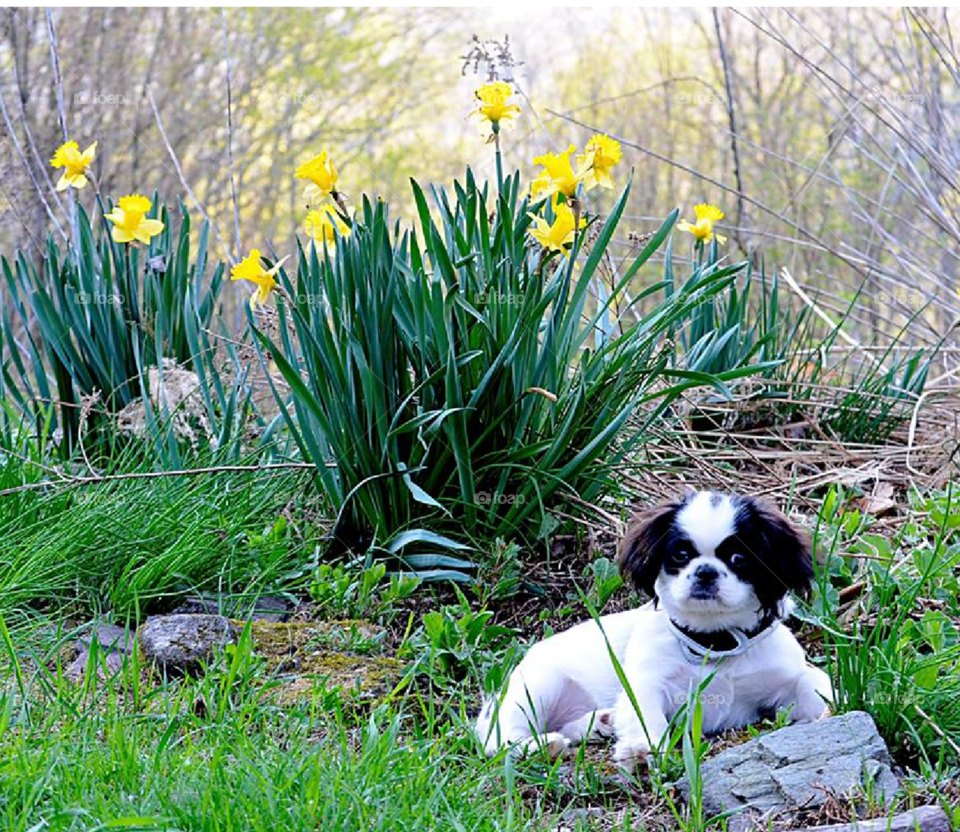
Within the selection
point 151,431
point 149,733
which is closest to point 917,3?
point 151,431

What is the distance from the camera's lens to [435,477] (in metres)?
3.38

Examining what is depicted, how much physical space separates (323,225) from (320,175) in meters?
0.18

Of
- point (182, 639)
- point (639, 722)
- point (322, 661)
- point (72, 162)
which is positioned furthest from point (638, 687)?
point (72, 162)

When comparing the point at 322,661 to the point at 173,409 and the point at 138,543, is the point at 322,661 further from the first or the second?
the point at 173,409

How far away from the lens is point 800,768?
227 cm

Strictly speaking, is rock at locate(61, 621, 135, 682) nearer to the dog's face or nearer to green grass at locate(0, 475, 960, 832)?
green grass at locate(0, 475, 960, 832)

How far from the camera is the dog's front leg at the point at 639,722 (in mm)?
2420

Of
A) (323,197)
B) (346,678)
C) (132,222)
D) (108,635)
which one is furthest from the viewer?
(132,222)

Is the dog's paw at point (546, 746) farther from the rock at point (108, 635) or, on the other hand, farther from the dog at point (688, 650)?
the rock at point (108, 635)

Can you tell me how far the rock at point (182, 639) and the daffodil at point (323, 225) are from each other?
3.44ft

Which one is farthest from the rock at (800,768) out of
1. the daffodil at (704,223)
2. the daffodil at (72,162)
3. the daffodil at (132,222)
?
the daffodil at (72,162)

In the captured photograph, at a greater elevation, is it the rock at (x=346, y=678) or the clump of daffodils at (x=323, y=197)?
the clump of daffodils at (x=323, y=197)

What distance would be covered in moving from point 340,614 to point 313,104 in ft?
22.1

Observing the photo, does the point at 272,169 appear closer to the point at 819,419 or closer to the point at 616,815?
the point at 819,419
